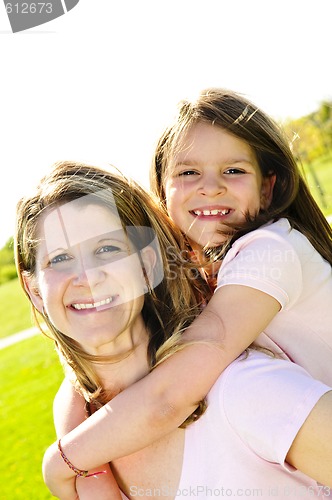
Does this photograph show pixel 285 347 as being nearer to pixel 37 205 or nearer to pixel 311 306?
pixel 311 306

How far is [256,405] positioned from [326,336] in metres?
1.07

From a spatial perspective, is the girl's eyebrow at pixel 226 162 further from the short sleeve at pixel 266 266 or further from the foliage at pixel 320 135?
the foliage at pixel 320 135

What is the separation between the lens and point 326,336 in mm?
2754

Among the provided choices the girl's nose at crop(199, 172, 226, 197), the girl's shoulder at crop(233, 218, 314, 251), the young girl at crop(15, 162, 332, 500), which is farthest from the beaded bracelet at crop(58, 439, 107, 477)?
the girl's nose at crop(199, 172, 226, 197)

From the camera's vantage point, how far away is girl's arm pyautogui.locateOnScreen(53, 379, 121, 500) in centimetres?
230

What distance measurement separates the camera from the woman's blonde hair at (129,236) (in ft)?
7.71

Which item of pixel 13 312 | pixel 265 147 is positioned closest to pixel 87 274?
pixel 265 147

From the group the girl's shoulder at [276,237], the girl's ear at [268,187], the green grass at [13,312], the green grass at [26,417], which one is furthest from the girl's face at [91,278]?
the green grass at [13,312]

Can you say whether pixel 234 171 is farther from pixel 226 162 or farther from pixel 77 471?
pixel 77 471

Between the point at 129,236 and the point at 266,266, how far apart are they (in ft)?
1.83

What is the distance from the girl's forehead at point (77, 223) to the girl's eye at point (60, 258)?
4cm

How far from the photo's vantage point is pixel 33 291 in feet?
8.54

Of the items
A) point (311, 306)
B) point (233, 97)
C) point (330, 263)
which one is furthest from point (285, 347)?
point (233, 97)

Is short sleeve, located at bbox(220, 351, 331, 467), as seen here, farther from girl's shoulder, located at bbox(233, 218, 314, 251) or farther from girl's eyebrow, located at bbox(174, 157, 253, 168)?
girl's eyebrow, located at bbox(174, 157, 253, 168)
